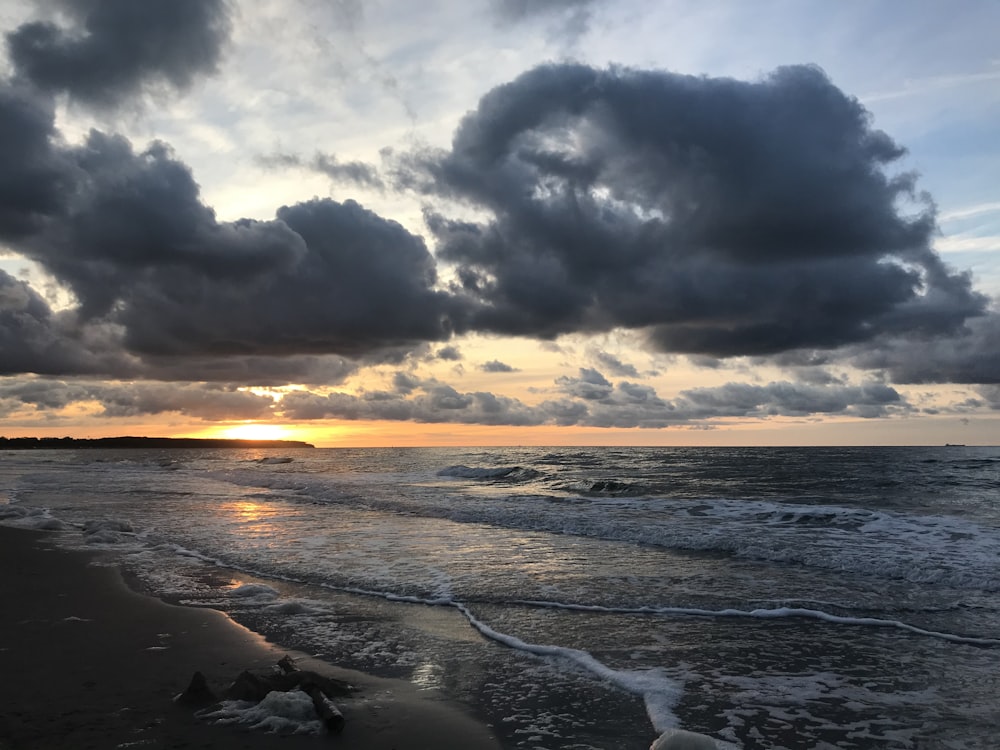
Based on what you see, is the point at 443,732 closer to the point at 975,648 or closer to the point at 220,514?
the point at 975,648

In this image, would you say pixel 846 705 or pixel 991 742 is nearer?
pixel 991 742

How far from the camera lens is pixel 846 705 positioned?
6594 millimetres

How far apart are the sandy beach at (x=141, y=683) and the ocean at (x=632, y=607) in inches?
19.8

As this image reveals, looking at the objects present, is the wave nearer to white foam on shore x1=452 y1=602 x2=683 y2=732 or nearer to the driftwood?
white foam on shore x1=452 y1=602 x2=683 y2=732

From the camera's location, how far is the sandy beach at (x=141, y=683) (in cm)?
546

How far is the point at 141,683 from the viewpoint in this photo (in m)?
6.74

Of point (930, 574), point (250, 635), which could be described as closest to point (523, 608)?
point (250, 635)

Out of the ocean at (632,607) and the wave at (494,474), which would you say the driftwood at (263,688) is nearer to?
the ocean at (632,607)

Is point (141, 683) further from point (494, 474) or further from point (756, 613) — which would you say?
point (494, 474)

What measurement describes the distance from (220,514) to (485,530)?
10659 mm

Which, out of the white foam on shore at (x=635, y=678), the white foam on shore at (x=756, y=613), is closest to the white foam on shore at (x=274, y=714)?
the white foam on shore at (x=635, y=678)

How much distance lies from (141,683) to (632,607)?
6.89 meters

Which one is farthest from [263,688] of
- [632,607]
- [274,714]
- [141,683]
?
[632,607]

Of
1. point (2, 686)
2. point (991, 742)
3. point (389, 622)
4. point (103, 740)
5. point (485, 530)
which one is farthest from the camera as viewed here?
point (485, 530)
